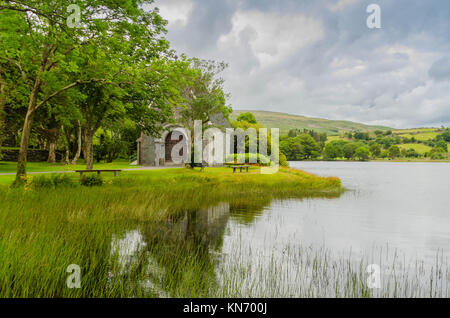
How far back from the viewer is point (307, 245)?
8.05 m

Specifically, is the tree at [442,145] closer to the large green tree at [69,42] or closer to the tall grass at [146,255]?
the tall grass at [146,255]

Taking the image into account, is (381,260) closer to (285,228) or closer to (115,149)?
(285,228)

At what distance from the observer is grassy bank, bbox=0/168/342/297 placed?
4.50 m

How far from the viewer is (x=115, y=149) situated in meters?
41.2

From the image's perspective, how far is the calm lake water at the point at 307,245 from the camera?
532 cm

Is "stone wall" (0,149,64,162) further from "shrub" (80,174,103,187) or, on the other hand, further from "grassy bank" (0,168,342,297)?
"grassy bank" (0,168,342,297)

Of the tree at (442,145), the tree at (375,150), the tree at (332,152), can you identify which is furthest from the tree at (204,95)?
the tree at (442,145)

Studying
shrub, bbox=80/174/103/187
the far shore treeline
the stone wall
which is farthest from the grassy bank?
the far shore treeline

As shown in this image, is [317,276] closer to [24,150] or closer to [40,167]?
[24,150]

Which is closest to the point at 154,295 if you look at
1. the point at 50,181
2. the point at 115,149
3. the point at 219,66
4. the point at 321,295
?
the point at 321,295

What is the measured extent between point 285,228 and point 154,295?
655 cm

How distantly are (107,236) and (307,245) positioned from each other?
18.6 ft

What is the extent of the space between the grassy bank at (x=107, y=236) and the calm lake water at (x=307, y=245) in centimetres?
19
